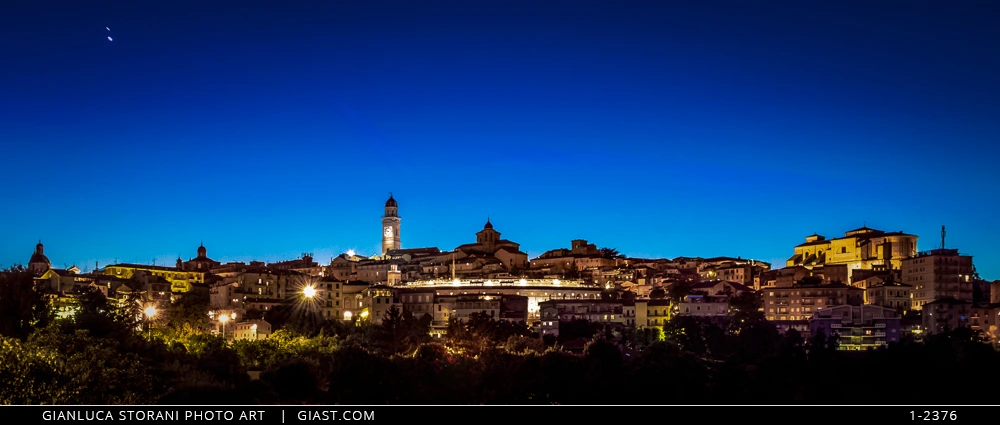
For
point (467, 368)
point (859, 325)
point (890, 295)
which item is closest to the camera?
point (467, 368)

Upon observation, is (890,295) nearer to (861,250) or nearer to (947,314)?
(947,314)

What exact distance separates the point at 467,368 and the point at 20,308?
54.0 feet

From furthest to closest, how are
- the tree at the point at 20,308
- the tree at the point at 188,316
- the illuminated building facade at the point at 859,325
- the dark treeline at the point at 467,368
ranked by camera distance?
1. the tree at the point at 188,316
2. the illuminated building facade at the point at 859,325
3. the tree at the point at 20,308
4. the dark treeline at the point at 467,368

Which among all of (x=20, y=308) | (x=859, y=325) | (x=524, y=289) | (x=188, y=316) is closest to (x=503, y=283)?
(x=524, y=289)

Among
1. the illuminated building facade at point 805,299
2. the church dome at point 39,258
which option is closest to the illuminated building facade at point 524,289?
the illuminated building facade at point 805,299

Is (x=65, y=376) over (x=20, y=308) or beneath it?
beneath

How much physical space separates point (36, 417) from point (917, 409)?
1579 cm

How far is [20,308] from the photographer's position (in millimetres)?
32281

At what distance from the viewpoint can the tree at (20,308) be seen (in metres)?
31.6

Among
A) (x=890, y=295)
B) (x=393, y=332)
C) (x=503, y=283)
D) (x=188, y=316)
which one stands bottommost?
(x=393, y=332)

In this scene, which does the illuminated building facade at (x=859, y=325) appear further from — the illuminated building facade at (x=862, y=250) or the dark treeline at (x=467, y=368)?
the illuminated building facade at (x=862, y=250)

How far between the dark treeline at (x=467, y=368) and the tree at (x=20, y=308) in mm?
46

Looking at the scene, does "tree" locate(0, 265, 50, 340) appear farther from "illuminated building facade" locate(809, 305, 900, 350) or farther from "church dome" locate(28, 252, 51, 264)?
"church dome" locate(28, 252, 51, 264)

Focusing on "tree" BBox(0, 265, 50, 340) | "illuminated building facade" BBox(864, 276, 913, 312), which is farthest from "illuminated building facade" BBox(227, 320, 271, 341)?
"illuminated building facade" BBox(864, 276, 913, 312)
